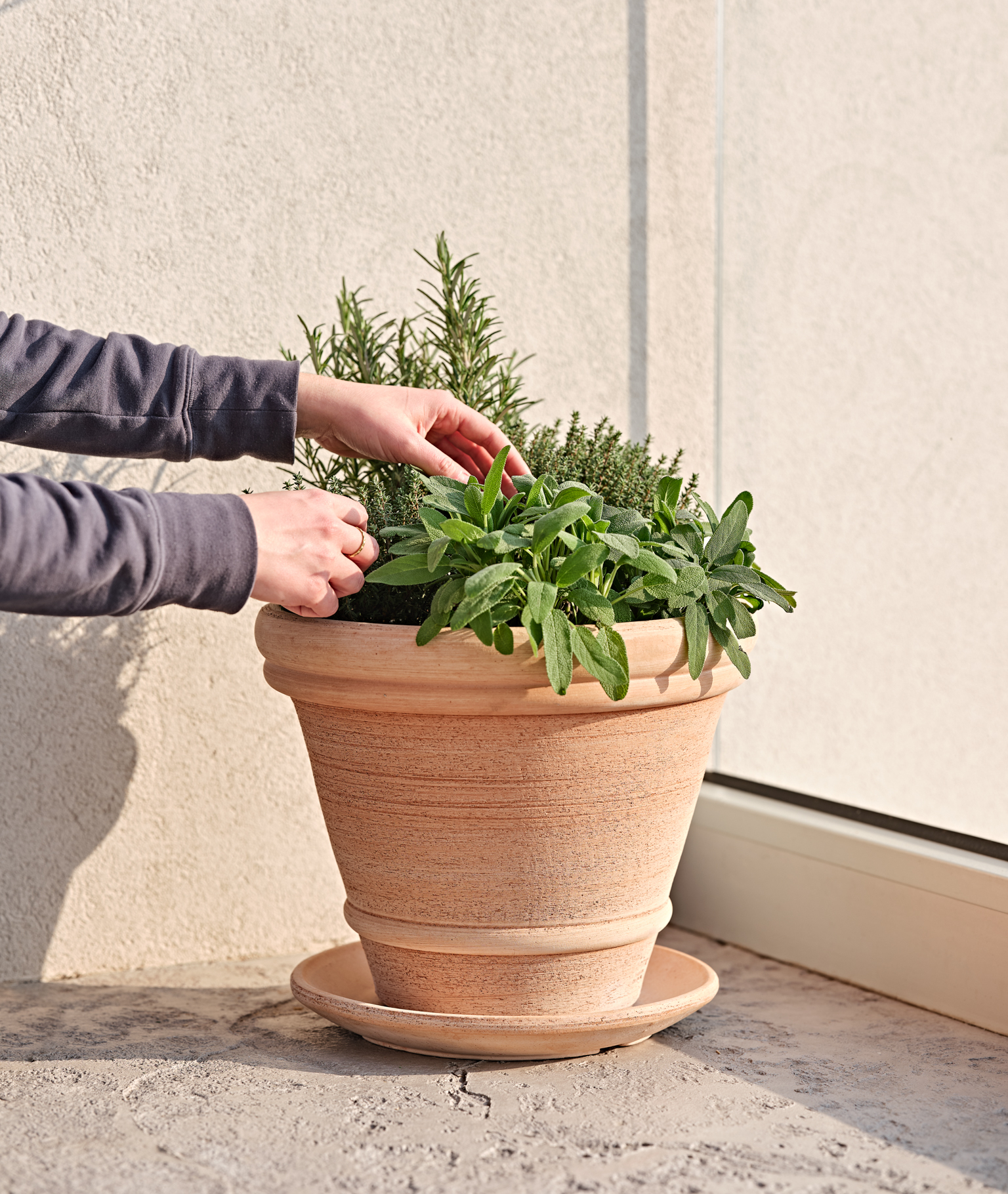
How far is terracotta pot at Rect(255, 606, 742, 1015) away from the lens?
1.18m

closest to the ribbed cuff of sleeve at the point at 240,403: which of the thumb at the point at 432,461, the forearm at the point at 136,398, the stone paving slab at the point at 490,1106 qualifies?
the forearm at the point at 136,398

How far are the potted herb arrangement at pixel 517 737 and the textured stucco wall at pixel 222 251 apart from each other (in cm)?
A: 43

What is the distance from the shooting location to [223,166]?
1670mm

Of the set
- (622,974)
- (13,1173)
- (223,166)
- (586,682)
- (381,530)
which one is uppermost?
(223,166)

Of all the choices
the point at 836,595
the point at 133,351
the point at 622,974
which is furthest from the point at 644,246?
the point at 622,974

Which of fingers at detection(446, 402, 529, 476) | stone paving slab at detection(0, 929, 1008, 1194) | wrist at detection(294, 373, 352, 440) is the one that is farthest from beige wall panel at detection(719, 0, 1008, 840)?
wrist at detection(294, 373, 352, 440)

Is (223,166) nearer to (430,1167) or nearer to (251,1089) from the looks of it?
(251,1089)

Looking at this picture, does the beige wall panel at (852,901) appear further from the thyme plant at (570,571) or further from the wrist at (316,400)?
the wrist at (316,400)

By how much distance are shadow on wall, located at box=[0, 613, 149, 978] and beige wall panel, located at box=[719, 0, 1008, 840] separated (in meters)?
0.98

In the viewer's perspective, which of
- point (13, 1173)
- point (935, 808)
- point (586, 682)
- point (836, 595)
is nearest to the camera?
point (13, 1173)

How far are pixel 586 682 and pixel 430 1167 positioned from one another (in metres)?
0.46

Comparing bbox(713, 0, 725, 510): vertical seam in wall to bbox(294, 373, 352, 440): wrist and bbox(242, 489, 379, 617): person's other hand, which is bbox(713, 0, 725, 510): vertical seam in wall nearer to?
bbox(294, 373, 352, 440): wrist

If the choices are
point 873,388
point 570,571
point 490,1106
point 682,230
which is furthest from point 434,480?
point 682,230

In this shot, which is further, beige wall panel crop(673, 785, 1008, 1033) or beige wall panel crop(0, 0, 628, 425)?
beige wall panel crop(0, 0, 628, 425)
